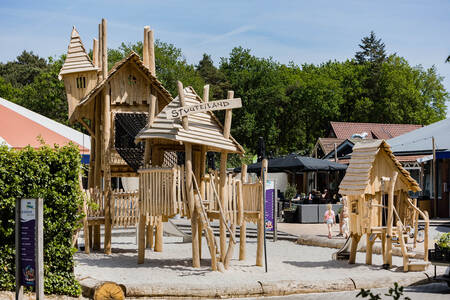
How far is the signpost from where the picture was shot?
9.70 metres

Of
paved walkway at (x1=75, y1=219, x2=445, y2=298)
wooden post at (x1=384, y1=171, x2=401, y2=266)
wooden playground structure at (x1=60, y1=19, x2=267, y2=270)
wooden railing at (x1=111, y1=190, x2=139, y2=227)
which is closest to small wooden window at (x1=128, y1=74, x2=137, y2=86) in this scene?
wooden playground structure at (x1=60, y1=19, x2=267, y2=270)

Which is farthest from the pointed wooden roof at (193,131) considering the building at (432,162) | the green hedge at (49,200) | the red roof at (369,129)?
the red roof at (369,129)

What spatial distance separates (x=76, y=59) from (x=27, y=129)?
5276 mm

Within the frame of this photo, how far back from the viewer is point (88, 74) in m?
19.2

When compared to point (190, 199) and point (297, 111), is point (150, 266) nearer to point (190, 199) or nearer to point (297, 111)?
point (190, 199)

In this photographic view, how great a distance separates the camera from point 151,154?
53.7ft

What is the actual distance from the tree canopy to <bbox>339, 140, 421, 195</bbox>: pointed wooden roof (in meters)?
51.9

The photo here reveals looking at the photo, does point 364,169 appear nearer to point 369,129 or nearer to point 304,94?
point 369,129

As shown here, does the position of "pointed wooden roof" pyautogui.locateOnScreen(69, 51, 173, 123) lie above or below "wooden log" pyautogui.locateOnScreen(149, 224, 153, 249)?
above

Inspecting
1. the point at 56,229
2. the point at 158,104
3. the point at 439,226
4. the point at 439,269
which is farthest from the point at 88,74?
the point at 439,226

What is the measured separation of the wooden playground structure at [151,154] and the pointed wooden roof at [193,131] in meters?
0.02

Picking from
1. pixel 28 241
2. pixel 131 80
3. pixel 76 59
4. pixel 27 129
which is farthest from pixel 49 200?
pixel 27 129

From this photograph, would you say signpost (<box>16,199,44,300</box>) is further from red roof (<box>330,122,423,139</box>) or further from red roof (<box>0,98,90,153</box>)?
red roof (<box>330,122,423,139</box>)

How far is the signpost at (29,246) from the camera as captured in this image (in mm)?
9695
